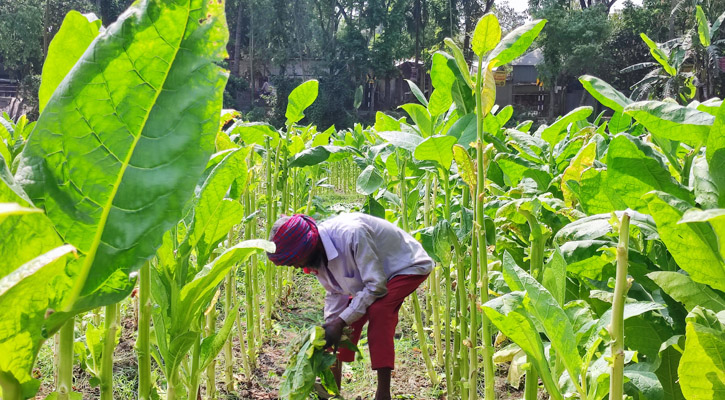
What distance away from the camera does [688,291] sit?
1022mm

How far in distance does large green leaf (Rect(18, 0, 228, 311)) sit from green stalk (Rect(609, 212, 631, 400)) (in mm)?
589

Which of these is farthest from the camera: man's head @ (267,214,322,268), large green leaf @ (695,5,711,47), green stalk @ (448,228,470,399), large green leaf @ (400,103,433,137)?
man's head @ (267,214,322,268)

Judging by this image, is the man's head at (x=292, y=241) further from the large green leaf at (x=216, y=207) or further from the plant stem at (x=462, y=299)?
the large green leaf at (x=216, y=207)

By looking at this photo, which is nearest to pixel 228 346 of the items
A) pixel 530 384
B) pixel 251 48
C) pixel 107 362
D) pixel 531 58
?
pixel 530 384

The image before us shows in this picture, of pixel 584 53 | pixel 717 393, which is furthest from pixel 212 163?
pixel 584 53

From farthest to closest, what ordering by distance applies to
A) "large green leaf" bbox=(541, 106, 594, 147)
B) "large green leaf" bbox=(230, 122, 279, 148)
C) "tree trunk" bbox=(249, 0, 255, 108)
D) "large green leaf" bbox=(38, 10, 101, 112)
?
"tree trunk" bbox=(249, 0, 255, 108), "large green leaf" bbox=(230, 122, 279, 148), "large green leaf" bbox=(541, 106, 594, 147), "large green leaf" bbox=(38, 10, 101, 112)

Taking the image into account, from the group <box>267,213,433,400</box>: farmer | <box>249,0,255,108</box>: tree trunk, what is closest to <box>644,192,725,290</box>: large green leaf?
<box>267,213,433,400</box>: farmer

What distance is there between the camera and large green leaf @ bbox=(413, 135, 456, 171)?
1856 millimetres

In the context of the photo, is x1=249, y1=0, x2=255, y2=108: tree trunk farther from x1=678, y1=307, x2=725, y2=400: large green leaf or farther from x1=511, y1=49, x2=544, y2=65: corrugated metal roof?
x1=678, y1=307, x2=725, y2=400: large green leaf

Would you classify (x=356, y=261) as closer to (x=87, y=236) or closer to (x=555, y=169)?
(x=555, y=169)

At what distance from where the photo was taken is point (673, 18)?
24797mm

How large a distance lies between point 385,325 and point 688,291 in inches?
76.2

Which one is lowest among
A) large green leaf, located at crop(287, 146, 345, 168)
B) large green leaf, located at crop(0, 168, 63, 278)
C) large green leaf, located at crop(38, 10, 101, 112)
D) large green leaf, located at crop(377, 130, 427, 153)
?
large green leaf, located at crop(287, 146, 345, 168)

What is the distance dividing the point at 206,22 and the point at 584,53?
26622 mm
